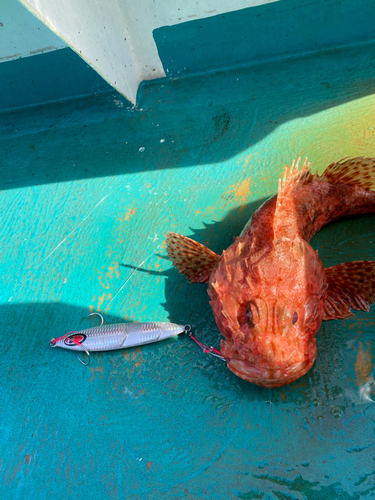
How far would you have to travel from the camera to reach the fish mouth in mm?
2125

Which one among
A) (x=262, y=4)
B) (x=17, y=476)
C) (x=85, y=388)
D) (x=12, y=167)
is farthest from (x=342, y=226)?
(x=12, y=167)

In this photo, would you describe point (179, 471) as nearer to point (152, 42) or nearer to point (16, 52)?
point (152, 42)

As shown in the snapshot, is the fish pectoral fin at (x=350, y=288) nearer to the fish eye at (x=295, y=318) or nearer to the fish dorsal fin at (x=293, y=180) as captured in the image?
the fish eye at (x=295, y=318)

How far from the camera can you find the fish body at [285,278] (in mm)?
2162

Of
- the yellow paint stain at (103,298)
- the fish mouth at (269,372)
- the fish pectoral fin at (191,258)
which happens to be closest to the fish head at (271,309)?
the fish mouth at (269,372)

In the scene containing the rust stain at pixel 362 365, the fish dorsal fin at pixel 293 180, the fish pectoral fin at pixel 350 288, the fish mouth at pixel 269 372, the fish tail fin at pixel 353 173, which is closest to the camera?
the fish mouth at pixel 269 372

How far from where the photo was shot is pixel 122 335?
2.87m

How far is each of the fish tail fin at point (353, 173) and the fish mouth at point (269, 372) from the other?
5.82 feet

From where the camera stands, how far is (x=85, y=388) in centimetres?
286

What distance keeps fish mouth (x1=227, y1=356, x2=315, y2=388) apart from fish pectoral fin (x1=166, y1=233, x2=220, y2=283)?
36.4 inches

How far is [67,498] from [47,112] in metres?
4.88

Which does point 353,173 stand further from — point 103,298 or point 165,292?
point 103,298

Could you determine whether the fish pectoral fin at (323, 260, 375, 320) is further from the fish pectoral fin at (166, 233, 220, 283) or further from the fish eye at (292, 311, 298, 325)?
the fish pectoral fin at (166, 233, 220, 283)

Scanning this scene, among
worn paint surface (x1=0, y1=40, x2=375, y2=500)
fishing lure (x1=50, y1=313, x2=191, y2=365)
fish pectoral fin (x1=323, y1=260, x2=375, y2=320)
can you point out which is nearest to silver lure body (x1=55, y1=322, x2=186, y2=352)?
fishing lure (x1=50, y1=313, x2=191, y2=365)
